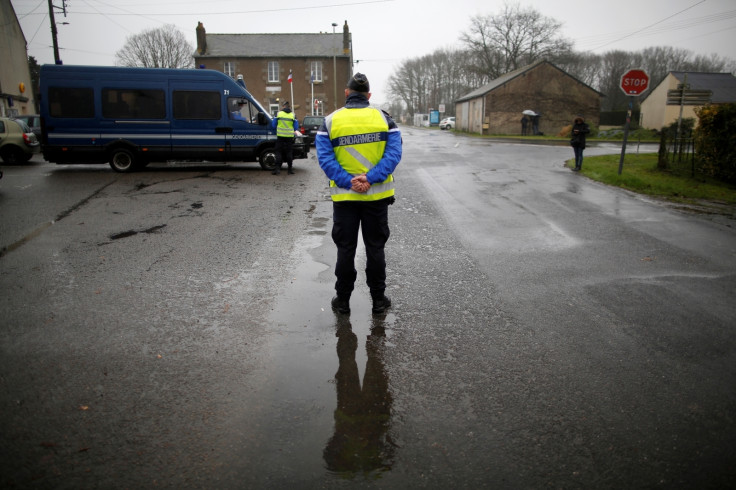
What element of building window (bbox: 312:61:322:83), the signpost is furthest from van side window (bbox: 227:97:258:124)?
building window (bbox: 312:61:322:83)

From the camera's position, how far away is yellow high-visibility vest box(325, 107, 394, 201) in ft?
14.1

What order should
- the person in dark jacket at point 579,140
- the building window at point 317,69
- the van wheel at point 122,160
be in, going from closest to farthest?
the van wheel at point 122,160
the person in dark jacket at point 579,140
the building window at point 317,69

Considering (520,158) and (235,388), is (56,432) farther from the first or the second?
(520,158)

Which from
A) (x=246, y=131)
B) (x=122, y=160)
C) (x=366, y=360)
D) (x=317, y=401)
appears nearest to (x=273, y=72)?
(x=246, y=131)

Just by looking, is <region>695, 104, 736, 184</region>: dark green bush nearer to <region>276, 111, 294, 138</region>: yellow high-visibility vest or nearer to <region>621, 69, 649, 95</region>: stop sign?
<region>621, 69, 649, 95</region>: stop sign

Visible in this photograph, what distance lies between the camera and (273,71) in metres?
55.2

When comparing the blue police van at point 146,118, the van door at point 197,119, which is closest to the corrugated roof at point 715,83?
the blue police van at point 146,118

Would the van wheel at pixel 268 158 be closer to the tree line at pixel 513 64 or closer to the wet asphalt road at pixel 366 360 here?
the wet asphalt road at pixel 366 360

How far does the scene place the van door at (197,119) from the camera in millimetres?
14406

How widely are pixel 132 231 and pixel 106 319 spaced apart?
139 inches

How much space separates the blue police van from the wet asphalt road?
7422mm

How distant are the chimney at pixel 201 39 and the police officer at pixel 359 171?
56649mm

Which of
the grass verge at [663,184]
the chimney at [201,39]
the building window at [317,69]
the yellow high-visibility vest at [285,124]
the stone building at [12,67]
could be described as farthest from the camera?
the building window at [317,69]

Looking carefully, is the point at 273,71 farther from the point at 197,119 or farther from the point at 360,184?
the point at 360,184
